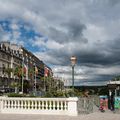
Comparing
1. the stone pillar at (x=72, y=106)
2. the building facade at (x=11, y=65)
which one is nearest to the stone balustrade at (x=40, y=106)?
the stone pillar at (x=72, y=106)

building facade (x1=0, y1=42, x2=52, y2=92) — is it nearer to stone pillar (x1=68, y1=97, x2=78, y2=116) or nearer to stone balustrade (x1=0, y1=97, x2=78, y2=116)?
stone balustrade (x1=0, y1=97, x2=78, y2=116)

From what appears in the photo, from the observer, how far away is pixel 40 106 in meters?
22.1

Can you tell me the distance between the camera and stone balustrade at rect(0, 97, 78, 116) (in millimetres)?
21016

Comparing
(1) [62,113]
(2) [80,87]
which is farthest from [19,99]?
(2) [80,87]

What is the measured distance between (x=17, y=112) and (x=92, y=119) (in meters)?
6.20

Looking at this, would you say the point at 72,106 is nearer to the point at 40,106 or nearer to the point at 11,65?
the point at 40,106

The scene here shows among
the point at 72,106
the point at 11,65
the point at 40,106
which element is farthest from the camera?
the point at 11,65

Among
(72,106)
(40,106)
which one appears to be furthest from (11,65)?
(72,106)

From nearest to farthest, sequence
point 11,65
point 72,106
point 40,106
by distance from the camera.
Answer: point 72,106 → point 40,106 → point 11,65

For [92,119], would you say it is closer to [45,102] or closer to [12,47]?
[45,102]

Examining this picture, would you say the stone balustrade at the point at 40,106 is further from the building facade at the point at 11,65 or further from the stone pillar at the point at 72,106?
the building facade at the point at 11,65

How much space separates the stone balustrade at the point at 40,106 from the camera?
21.0 meters

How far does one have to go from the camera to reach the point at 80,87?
71.0 meters

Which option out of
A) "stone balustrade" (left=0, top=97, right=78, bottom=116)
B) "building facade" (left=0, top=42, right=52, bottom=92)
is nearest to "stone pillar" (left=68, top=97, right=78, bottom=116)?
"stone balustrade" (left=0, top=97, right=78, bottom=116)
